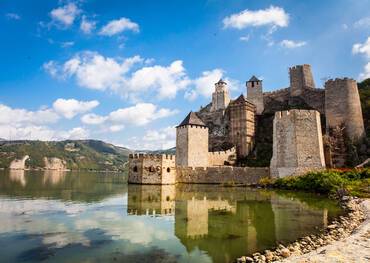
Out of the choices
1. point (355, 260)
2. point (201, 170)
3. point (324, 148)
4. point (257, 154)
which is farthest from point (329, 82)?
point (355, 260)

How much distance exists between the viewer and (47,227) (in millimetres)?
11492

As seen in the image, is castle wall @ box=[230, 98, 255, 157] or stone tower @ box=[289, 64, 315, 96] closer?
castle wall @ box=[230, 98, 255, 157]

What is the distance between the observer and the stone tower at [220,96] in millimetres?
52812

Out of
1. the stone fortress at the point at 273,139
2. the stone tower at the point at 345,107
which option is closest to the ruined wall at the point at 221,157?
the stone fortress at the point at 273,139

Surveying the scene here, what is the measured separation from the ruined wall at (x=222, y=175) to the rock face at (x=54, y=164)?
141 metres

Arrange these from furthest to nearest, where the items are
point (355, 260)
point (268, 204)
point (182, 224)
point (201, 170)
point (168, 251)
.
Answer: point (201, 170) → point (268, 204) → point (182, 224) → point (168, 251) → point (355, 260)

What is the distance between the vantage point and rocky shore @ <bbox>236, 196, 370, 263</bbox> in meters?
7.42

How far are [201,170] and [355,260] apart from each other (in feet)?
88.7

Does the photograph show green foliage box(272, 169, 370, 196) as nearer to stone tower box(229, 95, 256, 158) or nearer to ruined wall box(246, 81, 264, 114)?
stone tower box(229, 95, 256, 158)

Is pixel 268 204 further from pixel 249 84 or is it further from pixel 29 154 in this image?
pixel 29 154

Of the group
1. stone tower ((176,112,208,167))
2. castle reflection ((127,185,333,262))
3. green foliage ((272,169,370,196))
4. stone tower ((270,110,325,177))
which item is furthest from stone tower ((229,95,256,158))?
castle reflection ((127,185,333,262))

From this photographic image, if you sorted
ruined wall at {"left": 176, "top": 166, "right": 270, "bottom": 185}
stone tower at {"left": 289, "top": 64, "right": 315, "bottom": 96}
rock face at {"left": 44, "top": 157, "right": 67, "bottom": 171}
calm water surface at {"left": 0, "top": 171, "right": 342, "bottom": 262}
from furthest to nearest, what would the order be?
rock face at {"left": 44, "top": 157, "right": 67, "bottom": 171} → stone tower at {"left": 289, "top": 64, "right": 315, "bottom": 96} → ruined wall at {"left": 176, "top": 166, "right": 270, "bottom": 185} → calm water surface at {"left": 0, "top": 171, "right": 342, "bottom": 262}

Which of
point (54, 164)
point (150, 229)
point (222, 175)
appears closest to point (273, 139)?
point (222, 175)

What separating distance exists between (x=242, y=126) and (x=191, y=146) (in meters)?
9.45
